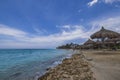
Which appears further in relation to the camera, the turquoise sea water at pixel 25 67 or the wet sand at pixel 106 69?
the turquoise sea water at pixel 25 67

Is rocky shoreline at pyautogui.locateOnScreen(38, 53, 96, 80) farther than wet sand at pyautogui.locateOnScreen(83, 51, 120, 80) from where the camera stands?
Yes

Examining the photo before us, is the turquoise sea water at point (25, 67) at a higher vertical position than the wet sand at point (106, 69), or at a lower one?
lower

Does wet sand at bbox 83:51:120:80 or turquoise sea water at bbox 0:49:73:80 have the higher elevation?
wet sand at bbox 83:51:120:80

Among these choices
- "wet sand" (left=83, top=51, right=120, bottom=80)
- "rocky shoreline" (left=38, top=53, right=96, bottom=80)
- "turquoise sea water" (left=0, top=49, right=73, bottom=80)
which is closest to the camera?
"wet sand" (left=83, top=51, right=120, bottom=80)

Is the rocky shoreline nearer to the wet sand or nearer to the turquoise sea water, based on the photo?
the wet sand

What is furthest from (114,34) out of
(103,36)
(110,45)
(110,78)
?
(110,78)

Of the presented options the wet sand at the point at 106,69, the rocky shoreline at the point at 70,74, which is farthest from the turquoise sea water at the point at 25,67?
the wet sand at the point at 106,69

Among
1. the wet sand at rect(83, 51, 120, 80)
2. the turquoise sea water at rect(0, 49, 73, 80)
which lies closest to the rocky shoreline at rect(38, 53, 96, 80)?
the wet sand at rect(83, 51, 120, 80)

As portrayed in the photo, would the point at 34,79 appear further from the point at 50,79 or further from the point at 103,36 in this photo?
the point at 103,36

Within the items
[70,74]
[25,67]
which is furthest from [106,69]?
[25,67]

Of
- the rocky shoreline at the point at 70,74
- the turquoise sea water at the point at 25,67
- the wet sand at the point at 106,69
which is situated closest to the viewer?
the wet sand at the point at 106,69

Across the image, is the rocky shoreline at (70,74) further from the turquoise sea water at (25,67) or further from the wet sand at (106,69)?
the turquoise sea water at (25,67)

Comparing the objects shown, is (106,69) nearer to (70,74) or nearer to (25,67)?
(70,74)

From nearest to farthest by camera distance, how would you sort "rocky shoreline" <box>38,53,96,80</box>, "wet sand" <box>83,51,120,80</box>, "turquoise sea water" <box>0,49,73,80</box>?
1. "wet sand" <box>83,51,120,80</box>
2. "rocky shoreline" <box>38,53,96,80</box>
3. "turquoise sea water" <box>0,49,73,80</box>
